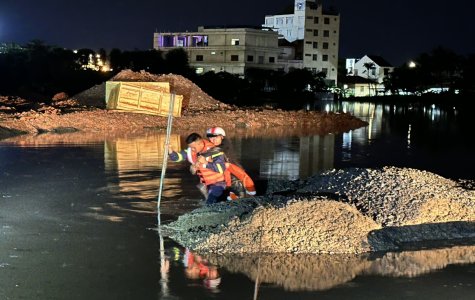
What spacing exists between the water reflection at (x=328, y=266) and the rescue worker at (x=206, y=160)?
2037 millimetres

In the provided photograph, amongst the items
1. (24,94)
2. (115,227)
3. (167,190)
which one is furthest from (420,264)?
(24,94)

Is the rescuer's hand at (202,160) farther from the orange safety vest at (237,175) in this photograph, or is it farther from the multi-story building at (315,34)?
the multi-story building at (315,34)

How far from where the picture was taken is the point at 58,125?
94.5 ft

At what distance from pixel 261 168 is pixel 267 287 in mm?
10000

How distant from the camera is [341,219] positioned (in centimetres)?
916

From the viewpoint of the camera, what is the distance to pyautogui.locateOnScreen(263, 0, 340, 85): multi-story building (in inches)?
4921

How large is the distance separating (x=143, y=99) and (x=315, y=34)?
97233 millimetres

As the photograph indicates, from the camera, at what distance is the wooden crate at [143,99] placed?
33.9 metres

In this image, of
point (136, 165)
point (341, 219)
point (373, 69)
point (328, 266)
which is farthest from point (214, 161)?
point (373, 69)

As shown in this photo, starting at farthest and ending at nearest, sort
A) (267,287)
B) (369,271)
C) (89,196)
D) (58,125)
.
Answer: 1. (58,125)
2. (89,196)
3. (369,271)
4. (267,287)

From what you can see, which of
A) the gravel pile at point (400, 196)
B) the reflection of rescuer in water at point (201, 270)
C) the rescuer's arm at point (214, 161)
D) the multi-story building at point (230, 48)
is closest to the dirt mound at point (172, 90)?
the gravel pile at point (400, 196)

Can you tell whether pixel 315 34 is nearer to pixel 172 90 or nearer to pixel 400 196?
pixel 172 90

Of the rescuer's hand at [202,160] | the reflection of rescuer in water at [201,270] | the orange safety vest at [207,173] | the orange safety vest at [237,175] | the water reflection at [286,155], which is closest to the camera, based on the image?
the reflection of rescuer in water at [201,270]

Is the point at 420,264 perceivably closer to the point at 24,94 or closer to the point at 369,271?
the point at 369,271
